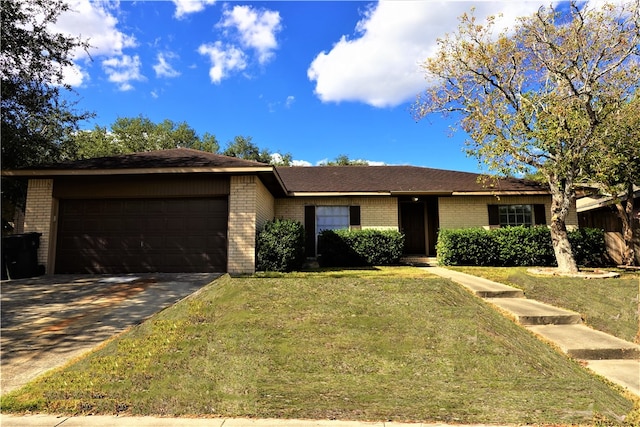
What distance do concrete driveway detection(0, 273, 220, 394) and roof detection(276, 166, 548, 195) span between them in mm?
6946

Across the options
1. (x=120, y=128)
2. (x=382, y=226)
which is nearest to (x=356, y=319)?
(x=382, y=226)

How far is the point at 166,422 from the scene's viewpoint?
106 inches

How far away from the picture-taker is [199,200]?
1048cm

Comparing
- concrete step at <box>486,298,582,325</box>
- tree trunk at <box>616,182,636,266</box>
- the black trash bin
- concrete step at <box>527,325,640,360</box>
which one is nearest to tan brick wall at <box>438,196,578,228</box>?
tree trunk at <box>616,182,636,266</box>

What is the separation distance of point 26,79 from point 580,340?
662 inches

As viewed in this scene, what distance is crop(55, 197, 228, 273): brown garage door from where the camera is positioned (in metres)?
10.3

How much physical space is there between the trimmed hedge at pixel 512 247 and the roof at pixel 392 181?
209 centimetres

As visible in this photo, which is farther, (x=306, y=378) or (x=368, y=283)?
(x=368, y=283)

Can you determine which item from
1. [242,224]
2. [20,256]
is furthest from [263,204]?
[20,256]

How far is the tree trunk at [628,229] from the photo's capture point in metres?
12.9

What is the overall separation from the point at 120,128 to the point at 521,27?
1425 inches

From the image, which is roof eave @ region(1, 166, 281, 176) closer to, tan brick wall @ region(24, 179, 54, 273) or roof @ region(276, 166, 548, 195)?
tan brick wall @ region(24, 179, 54, 273)

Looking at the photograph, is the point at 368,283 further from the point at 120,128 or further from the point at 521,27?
the point at 120,128

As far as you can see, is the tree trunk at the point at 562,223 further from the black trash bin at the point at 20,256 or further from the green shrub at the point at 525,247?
the black trash bin at the point at 20,256
